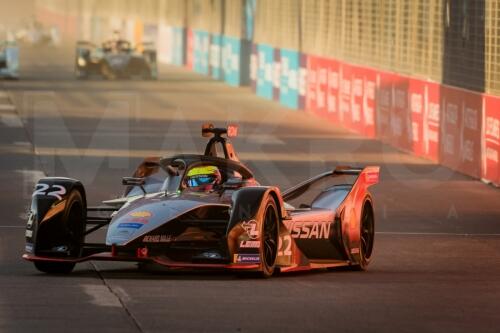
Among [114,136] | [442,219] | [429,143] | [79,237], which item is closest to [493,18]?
[429,143]

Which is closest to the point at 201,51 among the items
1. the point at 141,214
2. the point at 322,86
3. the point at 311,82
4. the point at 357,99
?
the point at 311,82

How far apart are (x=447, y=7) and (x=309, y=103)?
1215 centimetres

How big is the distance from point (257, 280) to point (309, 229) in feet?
3.56

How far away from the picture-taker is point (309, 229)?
13.3 meters

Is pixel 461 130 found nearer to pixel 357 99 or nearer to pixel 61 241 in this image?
pixel 357 99

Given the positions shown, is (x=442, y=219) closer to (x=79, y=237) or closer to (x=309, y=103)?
(x=79, y=237)

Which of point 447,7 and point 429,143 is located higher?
point 447,7

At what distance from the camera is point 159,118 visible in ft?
120

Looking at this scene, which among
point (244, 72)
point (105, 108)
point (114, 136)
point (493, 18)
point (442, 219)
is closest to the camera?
point (442, 219)

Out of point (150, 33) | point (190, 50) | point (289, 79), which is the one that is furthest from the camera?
point (150, 33)

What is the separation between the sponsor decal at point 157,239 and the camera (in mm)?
12258

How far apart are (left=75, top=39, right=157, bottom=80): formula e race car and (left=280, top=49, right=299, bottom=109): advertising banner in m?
10.1

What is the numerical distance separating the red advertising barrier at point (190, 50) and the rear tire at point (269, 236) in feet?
172

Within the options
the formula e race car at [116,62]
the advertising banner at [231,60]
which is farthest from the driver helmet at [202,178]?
the formula e race car at [116,62]
